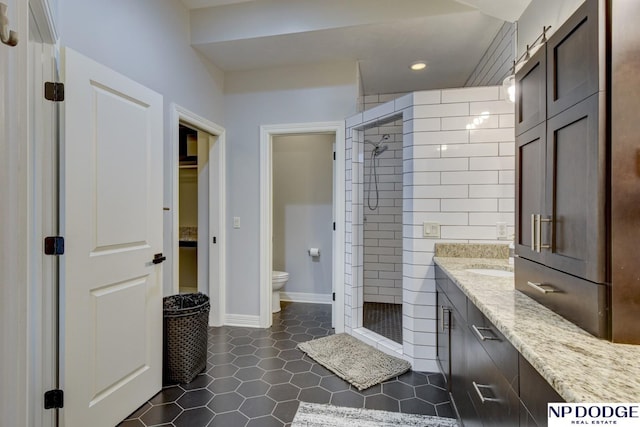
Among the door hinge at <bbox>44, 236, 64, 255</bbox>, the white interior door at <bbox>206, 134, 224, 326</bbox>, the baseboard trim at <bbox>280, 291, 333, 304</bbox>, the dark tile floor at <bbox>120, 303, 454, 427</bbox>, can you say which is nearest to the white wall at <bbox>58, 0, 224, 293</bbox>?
the white interior door at <bbox>206, 134, 224, 326</bbox>

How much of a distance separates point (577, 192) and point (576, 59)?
0.40 meters

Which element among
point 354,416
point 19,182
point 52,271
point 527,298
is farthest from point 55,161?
point 527,298

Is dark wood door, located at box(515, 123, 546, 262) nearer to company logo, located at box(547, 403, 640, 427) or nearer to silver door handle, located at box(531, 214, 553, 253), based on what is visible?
silver door handle, located at box(531, 214, 553, 253)

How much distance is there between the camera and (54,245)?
1.45 meters

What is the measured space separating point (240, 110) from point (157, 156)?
1.40 meters

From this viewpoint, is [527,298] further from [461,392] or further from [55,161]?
[55,161]

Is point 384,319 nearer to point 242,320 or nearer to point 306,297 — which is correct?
point 306,297

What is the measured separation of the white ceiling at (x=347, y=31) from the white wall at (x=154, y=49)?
0.69 feet

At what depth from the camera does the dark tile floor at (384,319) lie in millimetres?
2881

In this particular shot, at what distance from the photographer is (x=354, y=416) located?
5.82ft

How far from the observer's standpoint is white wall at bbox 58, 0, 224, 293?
1709 mm

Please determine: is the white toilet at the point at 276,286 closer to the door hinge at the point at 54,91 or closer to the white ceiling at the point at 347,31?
the white ceiling at the point at 347,31

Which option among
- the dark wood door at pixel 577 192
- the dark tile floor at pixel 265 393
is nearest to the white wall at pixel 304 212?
the dark tile floor at pixel 265 393

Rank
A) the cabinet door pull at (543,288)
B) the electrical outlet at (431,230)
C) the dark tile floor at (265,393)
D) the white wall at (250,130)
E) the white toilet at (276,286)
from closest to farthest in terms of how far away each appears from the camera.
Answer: the cabinet door pull at (543,288) < the dark tile floor at (265,393) < the electrical outlet at (431,230) < the white wall at (250,130) < the white toilet at (276,286)
